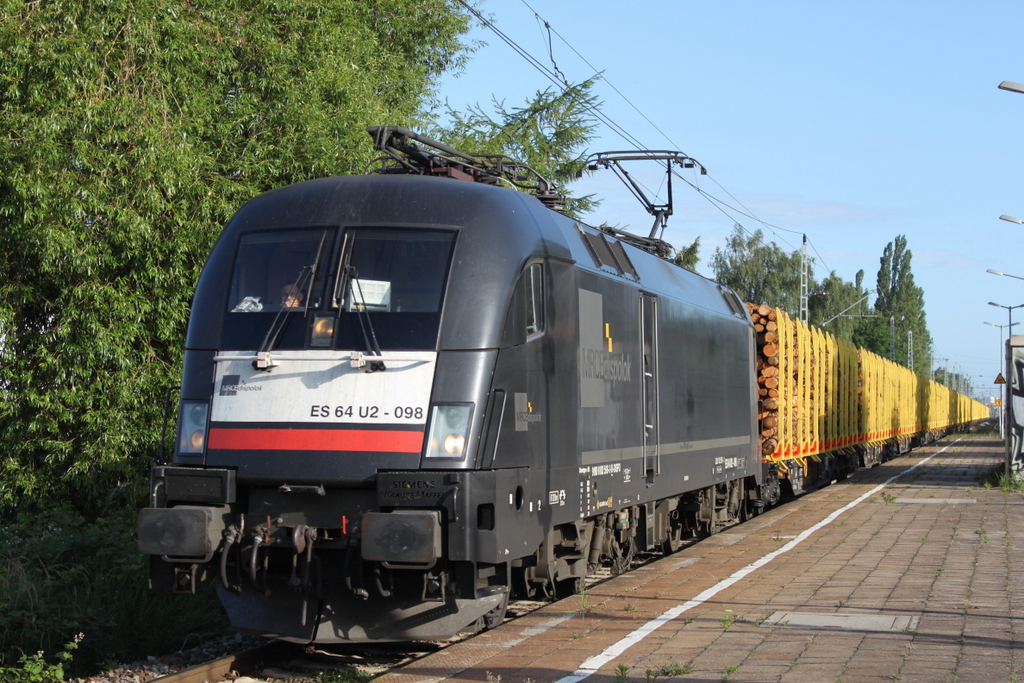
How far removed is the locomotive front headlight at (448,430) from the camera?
21.8 feet

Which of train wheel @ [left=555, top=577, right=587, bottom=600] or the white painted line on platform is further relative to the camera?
train wheel @ [left=555, top=577, right=587, bottom=600]

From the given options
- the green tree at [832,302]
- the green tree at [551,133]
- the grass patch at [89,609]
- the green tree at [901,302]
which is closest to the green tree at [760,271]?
the green tree at [832,302]

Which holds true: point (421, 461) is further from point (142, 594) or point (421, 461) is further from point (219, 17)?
point (219, 17)

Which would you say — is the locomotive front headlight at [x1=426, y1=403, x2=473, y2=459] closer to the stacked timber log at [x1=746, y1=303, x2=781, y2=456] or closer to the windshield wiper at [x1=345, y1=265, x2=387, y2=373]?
the windshield wiper at [x1=345, y1=265, x2=387, y2=373]

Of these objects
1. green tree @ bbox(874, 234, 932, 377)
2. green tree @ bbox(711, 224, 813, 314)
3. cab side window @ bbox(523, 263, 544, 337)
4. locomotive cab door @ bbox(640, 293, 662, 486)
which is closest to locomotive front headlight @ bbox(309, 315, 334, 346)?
cab side window @ bbox(523, 263, 544, 337)

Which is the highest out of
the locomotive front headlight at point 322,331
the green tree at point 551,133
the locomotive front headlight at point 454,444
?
the green tree at point 551,133

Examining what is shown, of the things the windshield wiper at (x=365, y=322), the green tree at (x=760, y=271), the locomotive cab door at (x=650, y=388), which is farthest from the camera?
the green tree at (x=760, y=271)

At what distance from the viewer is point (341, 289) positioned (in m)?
7.04

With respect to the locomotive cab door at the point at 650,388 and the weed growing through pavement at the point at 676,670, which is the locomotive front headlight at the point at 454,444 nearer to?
the weed growing through pavement at the point at 676,670

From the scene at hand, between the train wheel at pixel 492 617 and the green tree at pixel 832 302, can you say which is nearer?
the train wheel at pixel 492 617

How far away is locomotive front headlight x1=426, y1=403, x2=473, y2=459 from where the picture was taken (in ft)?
21.8

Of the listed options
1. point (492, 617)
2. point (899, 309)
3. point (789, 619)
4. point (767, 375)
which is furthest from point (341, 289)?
point (899, 309)

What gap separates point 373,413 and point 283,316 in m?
0.94

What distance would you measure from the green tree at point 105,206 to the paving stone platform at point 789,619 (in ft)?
21.3
